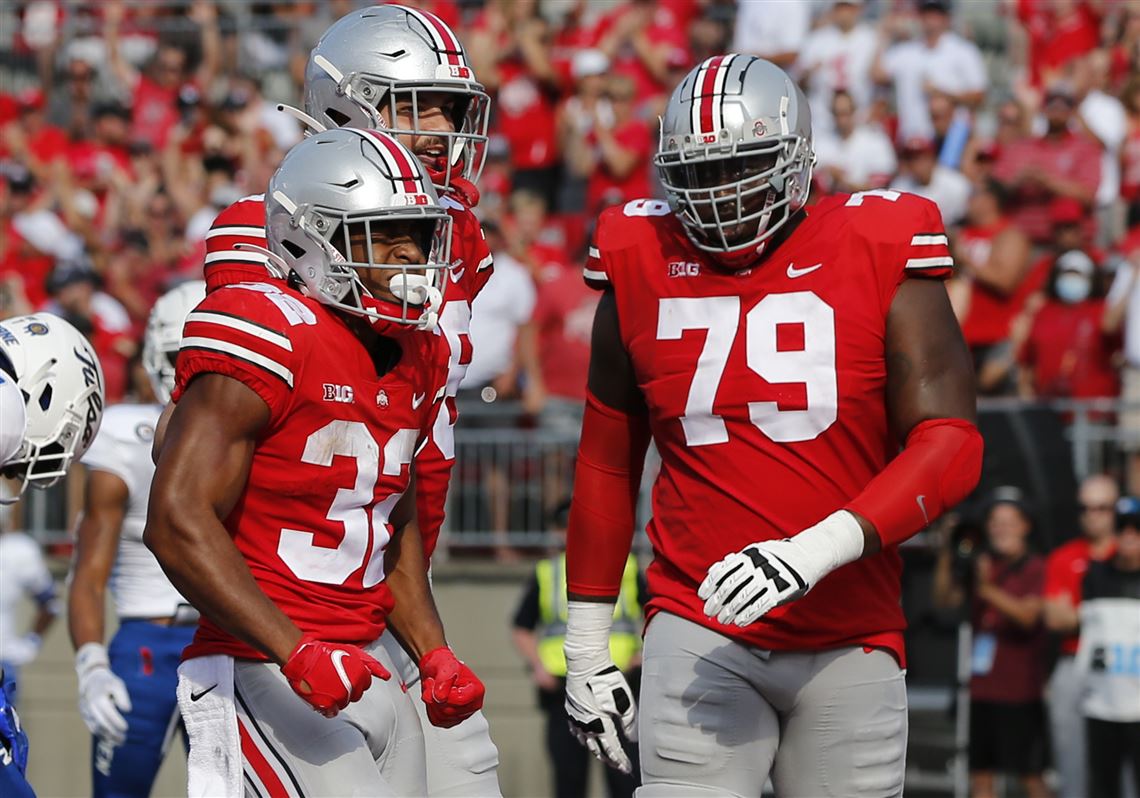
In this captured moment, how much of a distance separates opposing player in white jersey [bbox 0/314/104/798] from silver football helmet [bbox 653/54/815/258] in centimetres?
162

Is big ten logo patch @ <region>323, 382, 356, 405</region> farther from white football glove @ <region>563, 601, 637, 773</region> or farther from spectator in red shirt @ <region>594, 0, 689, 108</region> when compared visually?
spectator in red shirt @ <region>594, 0, 689, 108</region>

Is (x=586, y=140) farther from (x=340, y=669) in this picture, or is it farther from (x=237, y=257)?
(x=340, y=669)

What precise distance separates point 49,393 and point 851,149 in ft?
24.9

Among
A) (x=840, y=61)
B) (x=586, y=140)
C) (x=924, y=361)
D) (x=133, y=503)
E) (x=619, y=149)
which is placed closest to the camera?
(x=924, y=361)

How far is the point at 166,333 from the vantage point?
606cm

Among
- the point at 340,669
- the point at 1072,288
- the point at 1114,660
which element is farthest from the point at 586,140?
the point at 340,669

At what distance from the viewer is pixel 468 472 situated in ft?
33.4

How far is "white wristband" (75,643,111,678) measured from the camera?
5922mm

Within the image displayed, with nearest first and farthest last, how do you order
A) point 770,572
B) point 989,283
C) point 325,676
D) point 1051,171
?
point 325,676, point 770,572, point 989,283, point 1051,171

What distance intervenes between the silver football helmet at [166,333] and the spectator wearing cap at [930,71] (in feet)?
21.8

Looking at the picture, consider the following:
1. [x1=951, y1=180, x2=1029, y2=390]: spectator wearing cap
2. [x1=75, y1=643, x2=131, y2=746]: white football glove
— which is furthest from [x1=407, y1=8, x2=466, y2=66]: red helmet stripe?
[x1=951, y1=180, x2=1029, y2=390]: spectator wearing cap

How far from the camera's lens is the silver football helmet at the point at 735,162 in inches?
170

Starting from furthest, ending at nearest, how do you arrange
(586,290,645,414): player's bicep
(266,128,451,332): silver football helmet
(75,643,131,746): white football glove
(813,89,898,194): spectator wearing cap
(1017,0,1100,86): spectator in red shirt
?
(1017,0,1100,86): spectator in red shirt
(813,89,898,194): spectator wearing cap
(75,643,131,746): white football glove
(586,290,645,414): player's bicep
(266,128,451,332): silver football helmet

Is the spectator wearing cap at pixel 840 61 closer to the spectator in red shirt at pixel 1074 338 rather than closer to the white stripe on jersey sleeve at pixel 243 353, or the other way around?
the spectator in red shirt at pixel 1074 338
